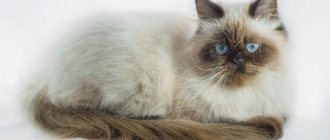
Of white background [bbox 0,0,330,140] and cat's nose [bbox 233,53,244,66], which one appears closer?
cat's nose [bbox 233,53,244,66]

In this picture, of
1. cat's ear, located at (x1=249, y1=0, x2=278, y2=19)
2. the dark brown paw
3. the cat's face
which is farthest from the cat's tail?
cat's ear, located at (x1=249, y1=0, x2=278, y2=19)

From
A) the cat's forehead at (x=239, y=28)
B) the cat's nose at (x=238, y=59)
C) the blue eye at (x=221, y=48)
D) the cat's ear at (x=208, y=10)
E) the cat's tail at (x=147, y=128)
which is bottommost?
the cat's tail at (x=147, y=128)

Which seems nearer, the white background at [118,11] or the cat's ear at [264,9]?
the cat's ear at [264,9]

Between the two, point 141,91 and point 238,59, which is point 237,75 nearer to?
point 238,59

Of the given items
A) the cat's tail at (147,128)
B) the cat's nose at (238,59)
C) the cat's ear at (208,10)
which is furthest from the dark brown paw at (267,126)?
the cat's ear at (208,10)

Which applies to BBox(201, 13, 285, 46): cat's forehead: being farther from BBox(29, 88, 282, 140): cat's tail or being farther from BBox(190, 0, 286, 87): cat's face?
BBox(29, 88, 282, 140): cat's tail

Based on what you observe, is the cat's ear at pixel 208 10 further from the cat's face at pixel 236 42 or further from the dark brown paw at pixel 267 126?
the dark brown paw at pixel 267 126

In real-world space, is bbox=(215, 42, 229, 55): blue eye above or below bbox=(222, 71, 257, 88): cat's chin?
above
